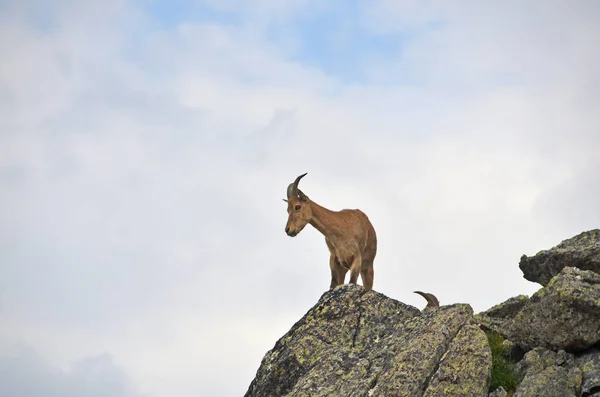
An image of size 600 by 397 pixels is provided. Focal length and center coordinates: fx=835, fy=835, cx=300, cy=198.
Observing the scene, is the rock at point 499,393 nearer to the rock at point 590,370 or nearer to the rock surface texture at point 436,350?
the rock surface texture at point 436,350

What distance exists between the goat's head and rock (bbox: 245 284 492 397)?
22.7 ft

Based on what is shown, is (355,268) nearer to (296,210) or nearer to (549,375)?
(296,210)

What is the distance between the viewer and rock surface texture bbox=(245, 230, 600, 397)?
14617mm

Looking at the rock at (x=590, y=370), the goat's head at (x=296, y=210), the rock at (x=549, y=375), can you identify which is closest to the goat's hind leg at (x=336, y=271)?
the goat's head at (x=296, y=210)

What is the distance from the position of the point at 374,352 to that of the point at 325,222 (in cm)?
929

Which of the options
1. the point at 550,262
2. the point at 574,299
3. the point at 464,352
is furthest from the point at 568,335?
the point at 550,262

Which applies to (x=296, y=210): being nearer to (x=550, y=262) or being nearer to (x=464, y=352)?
(x=550, y=262)

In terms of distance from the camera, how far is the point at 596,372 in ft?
49.0

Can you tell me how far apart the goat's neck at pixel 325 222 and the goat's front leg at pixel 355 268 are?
0.95 m

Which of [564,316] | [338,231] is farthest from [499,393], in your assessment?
[338,231]

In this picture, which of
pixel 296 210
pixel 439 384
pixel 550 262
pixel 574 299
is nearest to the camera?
pixel 439 384

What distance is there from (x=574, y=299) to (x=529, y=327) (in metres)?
1.22

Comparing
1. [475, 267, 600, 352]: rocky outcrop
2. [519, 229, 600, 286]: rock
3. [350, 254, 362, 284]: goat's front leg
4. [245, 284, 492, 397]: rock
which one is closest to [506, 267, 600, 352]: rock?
[475, 267, 600, 352]: rocky outcrop

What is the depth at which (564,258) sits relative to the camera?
18.6m
